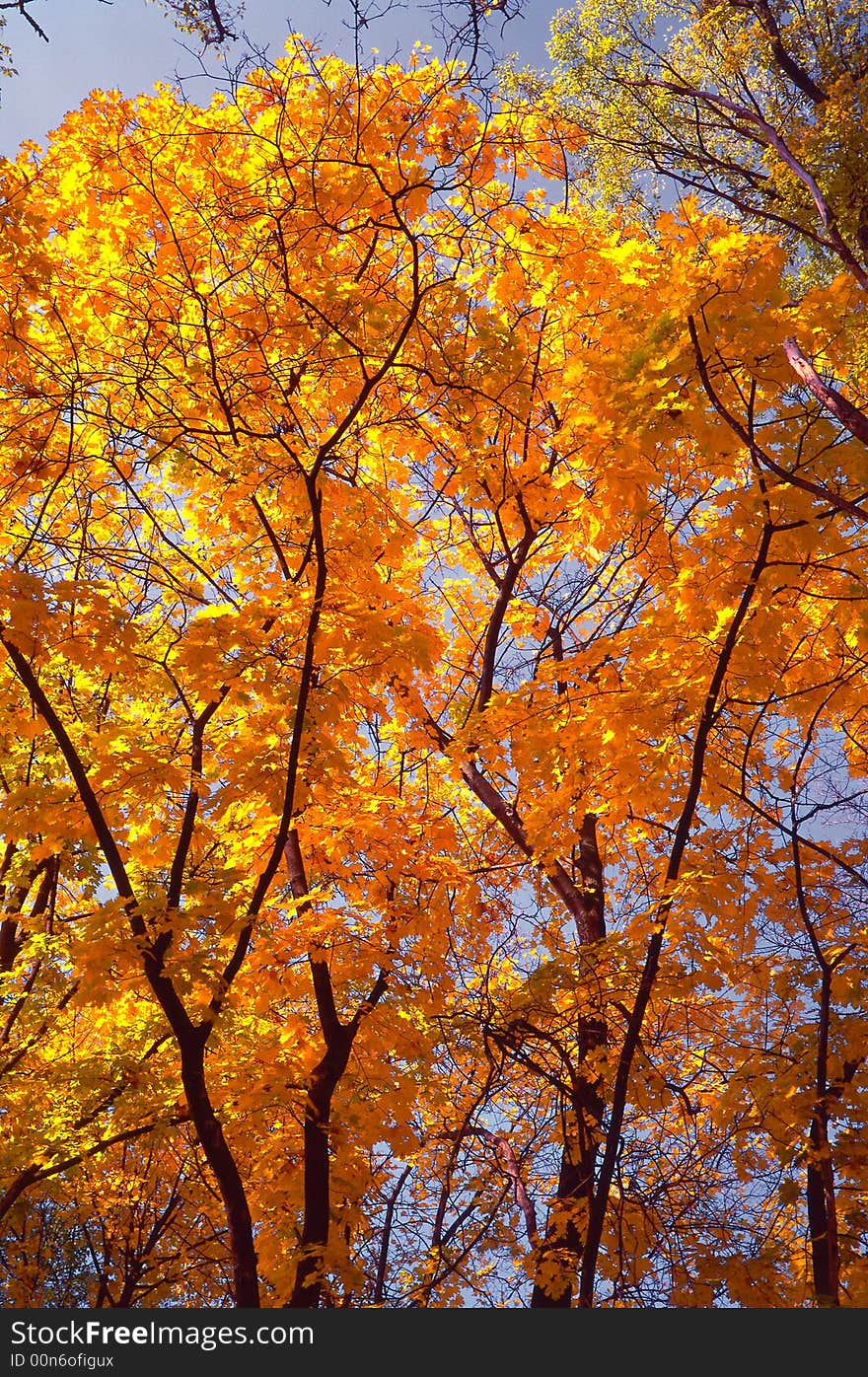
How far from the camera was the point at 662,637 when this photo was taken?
5.15 meters

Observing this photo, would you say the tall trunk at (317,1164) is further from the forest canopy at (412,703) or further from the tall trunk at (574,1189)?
the tall trunk at (574,1189)

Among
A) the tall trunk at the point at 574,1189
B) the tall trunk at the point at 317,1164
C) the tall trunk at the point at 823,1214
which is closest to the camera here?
the tall trunk at the point at 823,1214

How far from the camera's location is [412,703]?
20.4ft

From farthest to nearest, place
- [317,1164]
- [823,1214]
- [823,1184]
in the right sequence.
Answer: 1. [317,1164]
2. [823,1214]
3. [823,1184]

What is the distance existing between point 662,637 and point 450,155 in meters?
3.13

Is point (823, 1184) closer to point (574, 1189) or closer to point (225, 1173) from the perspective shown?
point (574, 1189)

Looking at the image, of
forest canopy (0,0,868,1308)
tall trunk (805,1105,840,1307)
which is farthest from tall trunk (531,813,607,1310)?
tall trunk (805,1105,840,1307)

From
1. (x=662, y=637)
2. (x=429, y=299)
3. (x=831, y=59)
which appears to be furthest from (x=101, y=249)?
(x=831, y=59)

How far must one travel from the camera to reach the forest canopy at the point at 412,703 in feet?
16.0

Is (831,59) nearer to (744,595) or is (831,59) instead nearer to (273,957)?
(744,595)

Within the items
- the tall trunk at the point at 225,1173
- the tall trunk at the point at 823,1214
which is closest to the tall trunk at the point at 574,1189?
the tall trunk at the point at 823,1214

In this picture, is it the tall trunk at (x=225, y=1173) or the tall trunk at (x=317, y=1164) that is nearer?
the tall trunk at (x=225, y=1173)

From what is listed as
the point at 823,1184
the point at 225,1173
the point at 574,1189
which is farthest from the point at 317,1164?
the point at 823,1184

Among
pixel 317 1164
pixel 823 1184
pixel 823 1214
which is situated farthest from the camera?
pixel 317 1164
